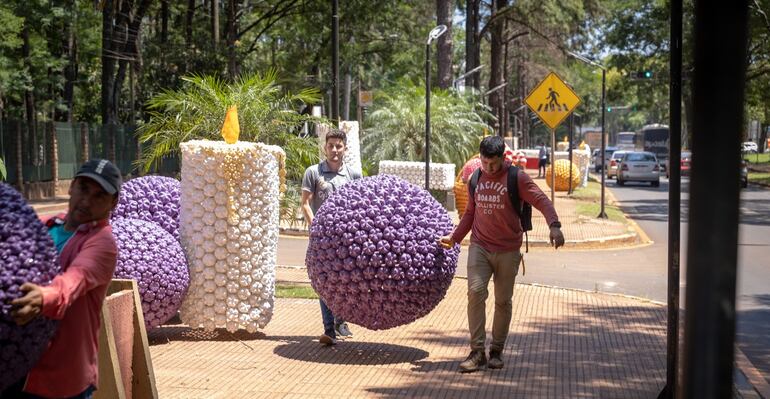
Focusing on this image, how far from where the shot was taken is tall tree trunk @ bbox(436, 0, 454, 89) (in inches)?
1156

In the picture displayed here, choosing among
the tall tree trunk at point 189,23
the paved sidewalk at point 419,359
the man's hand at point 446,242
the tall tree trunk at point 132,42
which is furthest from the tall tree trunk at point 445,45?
the man's hand at point 446,242

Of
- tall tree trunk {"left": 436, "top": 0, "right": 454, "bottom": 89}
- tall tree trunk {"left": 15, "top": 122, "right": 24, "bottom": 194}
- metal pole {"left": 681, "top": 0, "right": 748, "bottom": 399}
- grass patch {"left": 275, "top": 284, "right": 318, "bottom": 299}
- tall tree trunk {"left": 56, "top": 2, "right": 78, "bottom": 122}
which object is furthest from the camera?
tall tree trunk {"left": 56, "top": 2, "right": 78, "bottom": 122}

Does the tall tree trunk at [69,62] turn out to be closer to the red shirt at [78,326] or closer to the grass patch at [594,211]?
the grass patch at [594,211]

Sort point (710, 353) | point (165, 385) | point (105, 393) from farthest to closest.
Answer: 1. point (165, 385)
2. point (105, 393)
3. point (710, 353)

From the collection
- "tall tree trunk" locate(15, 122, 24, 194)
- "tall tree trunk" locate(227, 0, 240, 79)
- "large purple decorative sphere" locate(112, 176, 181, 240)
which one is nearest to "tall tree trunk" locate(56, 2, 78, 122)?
"tall tree trunk" locate(15, 122, 24, 194)

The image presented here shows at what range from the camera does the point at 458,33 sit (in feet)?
250

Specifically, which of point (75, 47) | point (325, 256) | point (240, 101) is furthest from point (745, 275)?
point (75, 47)

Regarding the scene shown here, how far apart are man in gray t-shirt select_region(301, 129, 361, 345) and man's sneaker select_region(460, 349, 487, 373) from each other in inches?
58.2

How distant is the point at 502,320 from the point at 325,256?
148cm

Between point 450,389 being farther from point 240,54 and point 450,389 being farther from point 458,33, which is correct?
point 458,33

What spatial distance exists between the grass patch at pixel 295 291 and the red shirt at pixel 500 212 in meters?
4.60

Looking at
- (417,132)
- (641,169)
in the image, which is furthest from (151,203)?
(641,169)

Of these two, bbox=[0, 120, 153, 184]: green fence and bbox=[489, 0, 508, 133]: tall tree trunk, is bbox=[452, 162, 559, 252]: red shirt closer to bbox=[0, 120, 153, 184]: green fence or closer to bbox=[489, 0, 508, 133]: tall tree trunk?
bbox=[0, 120, 153, 184]: green fence

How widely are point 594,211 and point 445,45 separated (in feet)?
19.7
